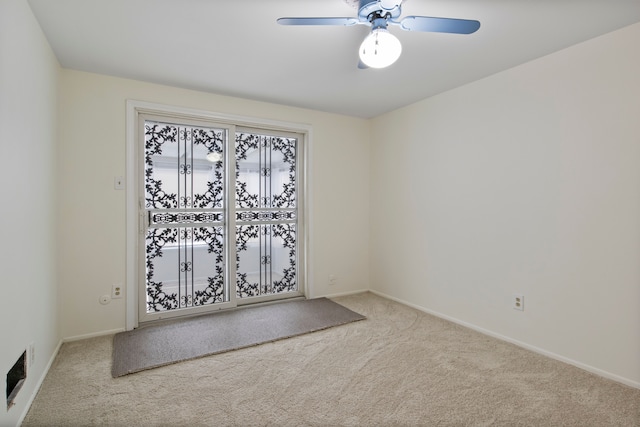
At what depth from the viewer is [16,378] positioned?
1814mm

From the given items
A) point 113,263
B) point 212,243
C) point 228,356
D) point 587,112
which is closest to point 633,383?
point 587,112

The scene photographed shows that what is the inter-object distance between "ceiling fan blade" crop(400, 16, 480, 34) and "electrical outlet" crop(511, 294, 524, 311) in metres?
2.17

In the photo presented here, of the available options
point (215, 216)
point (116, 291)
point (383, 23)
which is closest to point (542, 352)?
point (383, 23)

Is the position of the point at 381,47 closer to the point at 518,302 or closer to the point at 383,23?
the point at 383,23

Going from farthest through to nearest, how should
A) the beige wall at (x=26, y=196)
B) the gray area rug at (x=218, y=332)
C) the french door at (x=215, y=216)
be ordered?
1. the french door at (x=215, y=216)
2. the gray area rug at (x=218, y=332)
3. the beige wall at (x=26, y=196)

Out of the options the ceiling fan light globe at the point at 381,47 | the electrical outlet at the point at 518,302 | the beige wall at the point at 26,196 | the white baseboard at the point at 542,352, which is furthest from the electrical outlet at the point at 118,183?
the electrical outlet at the point at 518,302

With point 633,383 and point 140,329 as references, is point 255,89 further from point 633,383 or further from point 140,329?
point 633,383

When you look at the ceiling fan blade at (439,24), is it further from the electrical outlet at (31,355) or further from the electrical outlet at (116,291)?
the electrical outlet at (116,291)

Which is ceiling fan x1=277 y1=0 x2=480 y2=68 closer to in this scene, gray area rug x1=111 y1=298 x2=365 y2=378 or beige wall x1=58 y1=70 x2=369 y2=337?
beige wall x1=58 y1=70 x2=369 y2=337

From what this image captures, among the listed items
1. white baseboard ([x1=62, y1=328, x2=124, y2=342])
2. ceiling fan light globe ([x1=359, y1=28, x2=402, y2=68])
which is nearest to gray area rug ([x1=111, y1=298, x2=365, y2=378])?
white baseboard ([x1=62, y1=328, x2=124, y2=342])

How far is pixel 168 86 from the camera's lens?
3297 mm

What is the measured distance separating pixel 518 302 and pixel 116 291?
3633 millimetres

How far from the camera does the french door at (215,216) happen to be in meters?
3.35

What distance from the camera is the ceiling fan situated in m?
1.77
